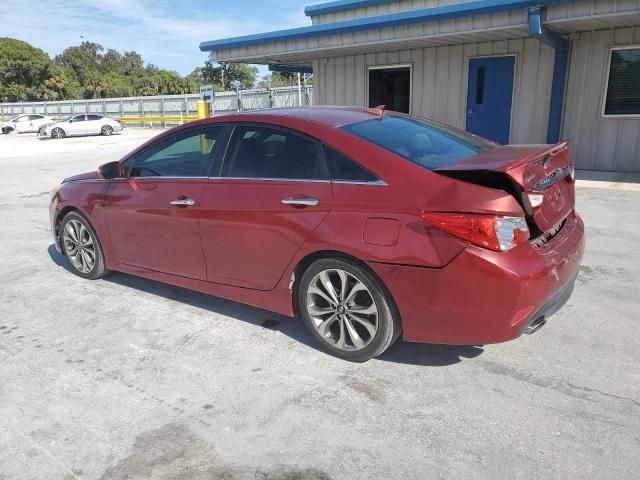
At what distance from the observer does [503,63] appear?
36.8ft

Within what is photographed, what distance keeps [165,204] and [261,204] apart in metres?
0.96

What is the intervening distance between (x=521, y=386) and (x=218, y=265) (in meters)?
2.16

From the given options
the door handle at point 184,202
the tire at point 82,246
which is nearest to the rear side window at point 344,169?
the door handle at point 184,202

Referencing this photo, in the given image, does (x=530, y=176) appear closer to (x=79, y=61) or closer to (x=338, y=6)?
(x=338, y=6)

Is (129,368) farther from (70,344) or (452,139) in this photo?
(452,139)

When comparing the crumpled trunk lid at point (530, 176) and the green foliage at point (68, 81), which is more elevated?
the green foliage at point (68, 81)

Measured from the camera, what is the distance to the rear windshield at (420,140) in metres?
3.21

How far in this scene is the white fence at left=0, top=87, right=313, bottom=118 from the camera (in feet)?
89.9

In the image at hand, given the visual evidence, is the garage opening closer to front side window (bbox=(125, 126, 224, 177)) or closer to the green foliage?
front side window (bbox=(125, 126, 224, 177))

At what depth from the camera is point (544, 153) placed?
10.4 feet

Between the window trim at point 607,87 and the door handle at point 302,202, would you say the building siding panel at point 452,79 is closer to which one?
the window trim at point 607,87

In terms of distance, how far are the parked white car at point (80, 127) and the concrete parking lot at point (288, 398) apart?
2879cm

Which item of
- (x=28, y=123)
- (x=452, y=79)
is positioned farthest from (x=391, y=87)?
(x=28, y=123)

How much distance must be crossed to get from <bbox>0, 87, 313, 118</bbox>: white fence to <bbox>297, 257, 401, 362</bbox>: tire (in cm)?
1848
